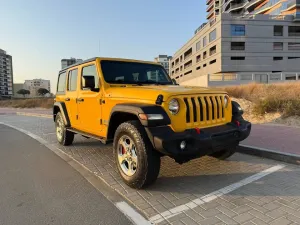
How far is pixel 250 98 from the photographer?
13.2 m

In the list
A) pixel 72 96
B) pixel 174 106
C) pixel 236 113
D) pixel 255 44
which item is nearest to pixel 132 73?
pixel 72 96

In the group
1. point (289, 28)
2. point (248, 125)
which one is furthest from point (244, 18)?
point (248, 125)

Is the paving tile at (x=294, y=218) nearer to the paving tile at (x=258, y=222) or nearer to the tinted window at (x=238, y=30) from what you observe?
the paving tile at (x=258, y=222)

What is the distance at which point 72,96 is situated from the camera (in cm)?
608

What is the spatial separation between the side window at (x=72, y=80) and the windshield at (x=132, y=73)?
4.30 ft

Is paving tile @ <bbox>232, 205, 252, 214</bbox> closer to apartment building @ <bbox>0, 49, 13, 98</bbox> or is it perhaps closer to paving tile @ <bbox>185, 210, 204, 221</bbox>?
paving tile @ <bbox>185, 210, 204, 221</bbox>

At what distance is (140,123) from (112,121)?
2.68 feet

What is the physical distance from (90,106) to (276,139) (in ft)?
16.1

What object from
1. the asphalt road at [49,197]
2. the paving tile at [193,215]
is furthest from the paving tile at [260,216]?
the asphalt road at [49,197]

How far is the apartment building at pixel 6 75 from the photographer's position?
12256 cm

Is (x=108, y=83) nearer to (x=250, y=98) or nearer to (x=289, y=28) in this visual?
(x=250, y=98)

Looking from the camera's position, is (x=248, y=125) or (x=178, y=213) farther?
(x=248, y=125)

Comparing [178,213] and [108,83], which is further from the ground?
[108,83]

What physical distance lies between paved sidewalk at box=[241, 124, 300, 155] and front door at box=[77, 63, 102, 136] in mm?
3683
